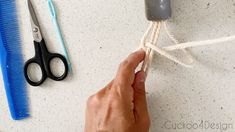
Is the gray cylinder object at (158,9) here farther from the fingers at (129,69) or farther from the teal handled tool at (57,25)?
the teal handled tool at (57,25)

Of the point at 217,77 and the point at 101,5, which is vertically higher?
the point at 101,5

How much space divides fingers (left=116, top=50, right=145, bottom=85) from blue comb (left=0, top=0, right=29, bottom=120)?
22 cm

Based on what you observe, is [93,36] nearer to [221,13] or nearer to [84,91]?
[84,91]

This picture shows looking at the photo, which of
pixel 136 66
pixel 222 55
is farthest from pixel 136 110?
pixel 222 55

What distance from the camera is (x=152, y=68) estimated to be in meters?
0.61

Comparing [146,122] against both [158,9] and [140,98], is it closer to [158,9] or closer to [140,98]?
[140,98]

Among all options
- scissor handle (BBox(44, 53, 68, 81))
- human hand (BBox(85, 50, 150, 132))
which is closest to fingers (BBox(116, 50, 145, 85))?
human hand (BBox(85, 50, 150, 132))

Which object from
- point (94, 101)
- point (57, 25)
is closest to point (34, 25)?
point (57, 25)

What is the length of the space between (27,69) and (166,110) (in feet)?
0.89

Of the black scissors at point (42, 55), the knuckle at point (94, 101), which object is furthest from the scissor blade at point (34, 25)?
the knuckle at point (94, 101)

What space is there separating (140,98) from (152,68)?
66 millimetres

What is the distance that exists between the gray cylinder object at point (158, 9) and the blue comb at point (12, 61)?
270mm

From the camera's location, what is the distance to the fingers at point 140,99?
56 cm

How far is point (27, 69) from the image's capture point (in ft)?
2.16
